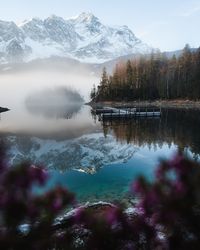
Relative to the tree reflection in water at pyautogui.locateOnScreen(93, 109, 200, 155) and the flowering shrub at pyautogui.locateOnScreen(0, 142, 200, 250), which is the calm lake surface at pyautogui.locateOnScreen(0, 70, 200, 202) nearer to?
the tree reflection in water at pyautogui.locateOnScreen(93, 109, 200, 155)

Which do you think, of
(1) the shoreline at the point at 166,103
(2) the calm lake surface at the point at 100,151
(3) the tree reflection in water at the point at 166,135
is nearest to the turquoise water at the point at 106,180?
(2) the calm lake surface at the point at 100,151

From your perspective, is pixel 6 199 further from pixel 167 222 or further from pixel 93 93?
pixel 93 93

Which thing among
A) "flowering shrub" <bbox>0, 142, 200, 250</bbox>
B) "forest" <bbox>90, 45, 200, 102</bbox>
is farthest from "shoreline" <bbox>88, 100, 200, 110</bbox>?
"flowering shrub" <bbox>0, 142, 200, 250</bbox>

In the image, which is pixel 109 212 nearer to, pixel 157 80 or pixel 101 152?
pixel 101 152

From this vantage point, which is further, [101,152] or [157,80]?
[157,80]

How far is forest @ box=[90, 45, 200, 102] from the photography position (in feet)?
367

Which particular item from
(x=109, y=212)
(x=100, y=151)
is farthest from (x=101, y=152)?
(x=109, y=212)

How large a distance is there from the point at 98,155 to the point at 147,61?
98.1 m

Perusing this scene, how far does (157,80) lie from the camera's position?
119000mm

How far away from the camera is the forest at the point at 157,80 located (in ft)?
367

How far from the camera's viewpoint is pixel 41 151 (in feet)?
127

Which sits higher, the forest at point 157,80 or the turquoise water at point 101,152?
the forest at point 157,80

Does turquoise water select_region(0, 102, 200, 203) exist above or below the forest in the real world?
below

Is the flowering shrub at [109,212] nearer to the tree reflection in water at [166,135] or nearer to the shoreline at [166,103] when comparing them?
the tree reflection in water at [166,135]
